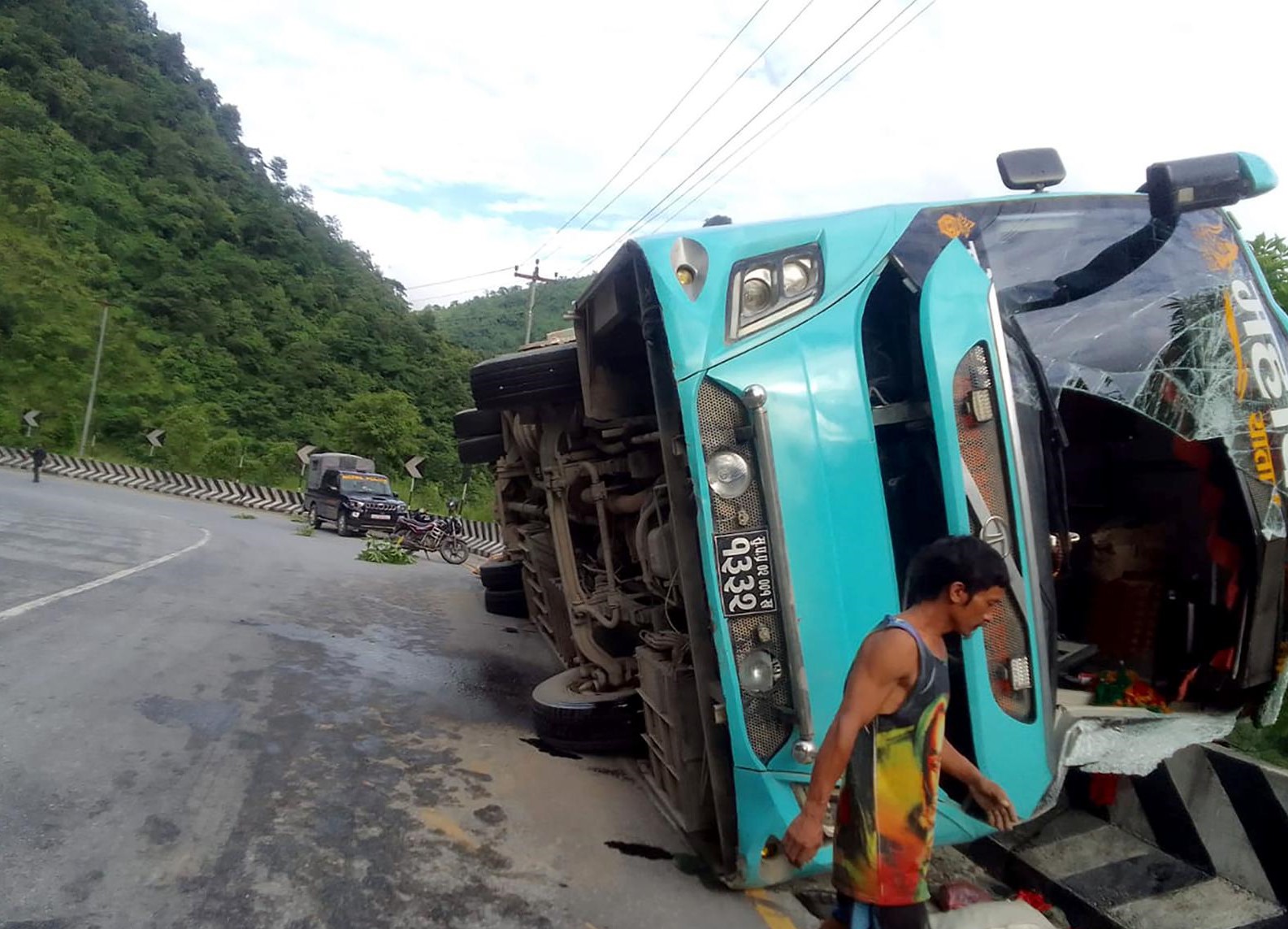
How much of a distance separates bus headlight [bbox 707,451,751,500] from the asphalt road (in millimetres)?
1434

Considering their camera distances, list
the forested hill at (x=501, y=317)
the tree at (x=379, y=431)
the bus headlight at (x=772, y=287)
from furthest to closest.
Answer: the forested hill at (x=501, y=317), the tree at (x=379, y=431), the bus headlight at (x=772, y=287)

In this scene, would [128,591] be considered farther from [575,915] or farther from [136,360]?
[136,360]

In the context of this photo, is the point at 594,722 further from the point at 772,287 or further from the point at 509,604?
the point at 509,604

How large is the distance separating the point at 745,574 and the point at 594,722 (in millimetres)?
2165

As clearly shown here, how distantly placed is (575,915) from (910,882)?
1305 millimetres

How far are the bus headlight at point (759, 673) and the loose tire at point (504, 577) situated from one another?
700 cm

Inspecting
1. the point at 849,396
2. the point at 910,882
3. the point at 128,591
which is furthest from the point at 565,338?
the point at 128,591

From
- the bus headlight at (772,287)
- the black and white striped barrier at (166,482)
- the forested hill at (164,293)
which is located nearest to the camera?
the bus headlight at (772,287)

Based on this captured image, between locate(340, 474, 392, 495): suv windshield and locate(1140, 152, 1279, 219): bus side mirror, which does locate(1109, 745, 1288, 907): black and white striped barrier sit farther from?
locate(340, 474, 392, 495): suv windshield

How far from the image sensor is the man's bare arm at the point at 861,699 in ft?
6.70

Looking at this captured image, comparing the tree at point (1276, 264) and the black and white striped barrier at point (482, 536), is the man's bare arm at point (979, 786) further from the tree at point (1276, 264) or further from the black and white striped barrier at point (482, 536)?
the black and white striped barrier at point (482, 536)

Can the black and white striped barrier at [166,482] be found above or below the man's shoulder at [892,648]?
above

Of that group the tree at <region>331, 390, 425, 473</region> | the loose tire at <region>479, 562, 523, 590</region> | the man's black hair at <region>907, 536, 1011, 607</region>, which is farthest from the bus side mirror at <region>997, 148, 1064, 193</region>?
the tree at <region>331, 390, 425, 473</region>

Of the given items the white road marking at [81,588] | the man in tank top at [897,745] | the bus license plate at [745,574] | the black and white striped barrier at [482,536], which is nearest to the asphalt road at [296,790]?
the white road marking at [81,588]
